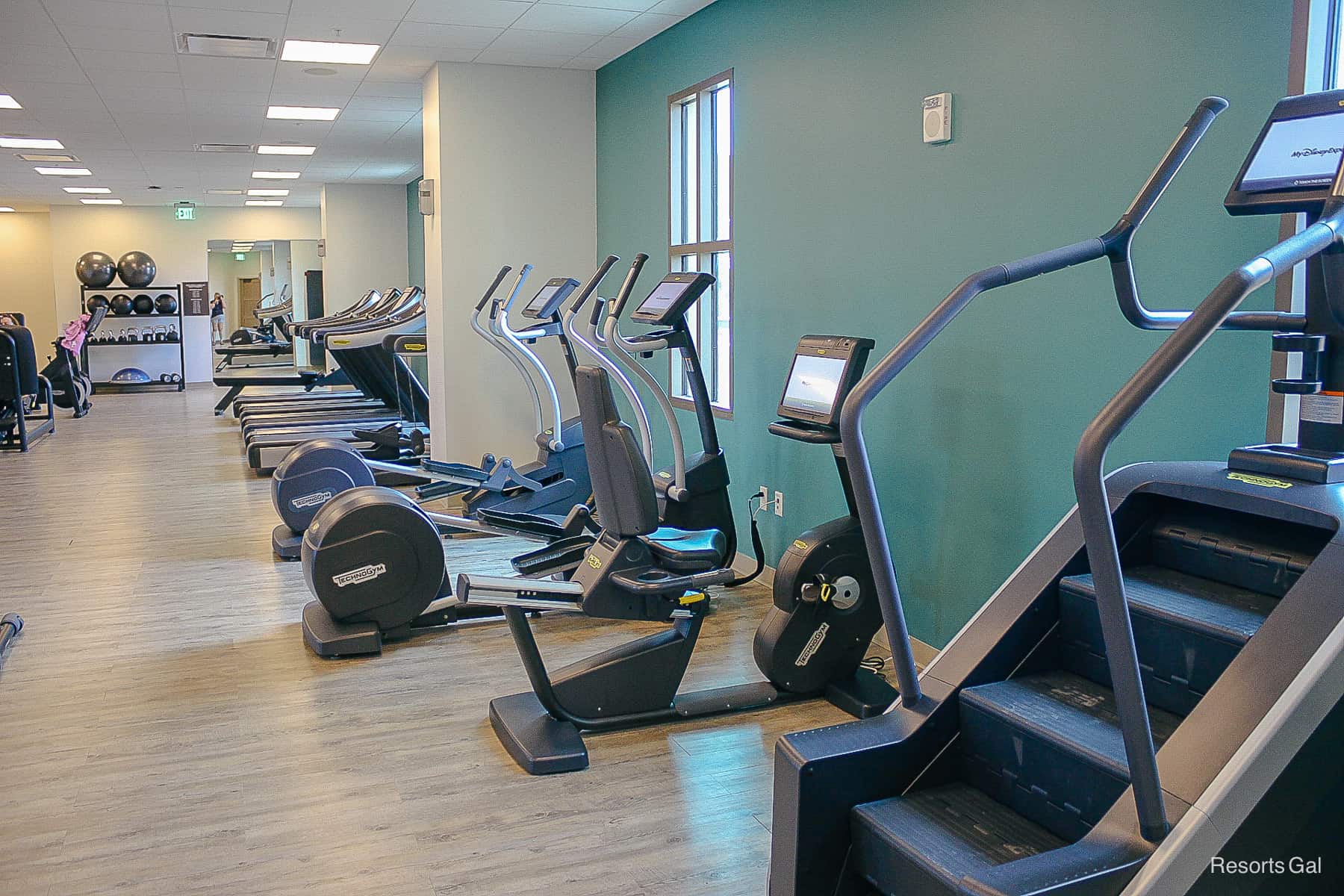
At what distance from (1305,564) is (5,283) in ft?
68.1

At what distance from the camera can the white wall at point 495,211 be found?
22.8 ft

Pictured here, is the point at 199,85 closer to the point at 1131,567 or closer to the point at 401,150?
the point at 401,150

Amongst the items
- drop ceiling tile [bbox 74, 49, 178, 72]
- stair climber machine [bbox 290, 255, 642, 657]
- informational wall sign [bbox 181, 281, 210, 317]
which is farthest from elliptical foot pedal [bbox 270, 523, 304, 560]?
informational wall sign [bbox 181, 281, 210, 317]

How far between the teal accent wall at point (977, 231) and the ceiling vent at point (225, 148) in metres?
6.77

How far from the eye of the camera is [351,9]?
18.1ft

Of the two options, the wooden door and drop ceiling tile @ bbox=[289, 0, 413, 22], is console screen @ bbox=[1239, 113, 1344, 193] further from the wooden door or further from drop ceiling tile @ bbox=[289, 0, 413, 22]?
the wooden door

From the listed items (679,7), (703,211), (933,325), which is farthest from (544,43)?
(933,325)

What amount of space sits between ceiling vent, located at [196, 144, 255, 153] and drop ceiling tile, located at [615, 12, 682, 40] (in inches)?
231

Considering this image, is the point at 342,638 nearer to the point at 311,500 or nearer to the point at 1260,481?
the point at 311,500

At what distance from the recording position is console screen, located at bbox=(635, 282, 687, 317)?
14.1 ft

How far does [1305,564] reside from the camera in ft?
7.00

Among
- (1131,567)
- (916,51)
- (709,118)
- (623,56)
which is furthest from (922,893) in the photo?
(623,56)

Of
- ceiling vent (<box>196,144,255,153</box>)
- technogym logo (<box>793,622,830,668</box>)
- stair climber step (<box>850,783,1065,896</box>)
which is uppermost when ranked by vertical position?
ceiling vent (<box>196,144,255,153</box>)

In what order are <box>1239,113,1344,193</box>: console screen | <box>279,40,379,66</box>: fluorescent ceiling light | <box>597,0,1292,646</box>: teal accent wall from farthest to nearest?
<box>279,40,379,66</box>: fluorescent ceiling light, <box>597,0,1292,646</box>: teal accent wall, <box>1239,113,1344,193</box>: console screen
